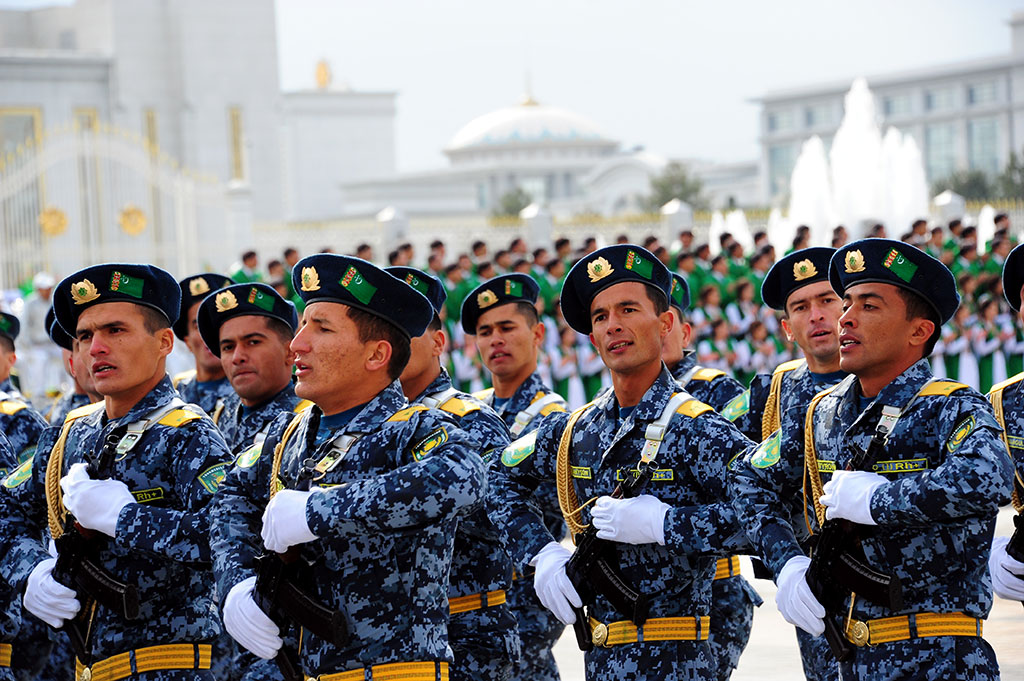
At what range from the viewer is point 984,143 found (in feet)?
215

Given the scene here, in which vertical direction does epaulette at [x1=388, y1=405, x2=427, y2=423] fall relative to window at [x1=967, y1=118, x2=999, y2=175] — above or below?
below

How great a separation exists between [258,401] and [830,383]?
7.22ft

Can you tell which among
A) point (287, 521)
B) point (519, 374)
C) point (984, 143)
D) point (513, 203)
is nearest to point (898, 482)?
point (287, 521)

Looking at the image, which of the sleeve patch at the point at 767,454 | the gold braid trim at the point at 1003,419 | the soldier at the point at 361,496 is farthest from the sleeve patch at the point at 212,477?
the gold braid trim at the point at 1003,419

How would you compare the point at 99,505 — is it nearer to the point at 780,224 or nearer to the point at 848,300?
the point at 848,300

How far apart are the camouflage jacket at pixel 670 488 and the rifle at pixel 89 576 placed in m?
1.17

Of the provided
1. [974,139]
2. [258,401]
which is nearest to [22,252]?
[258,401]

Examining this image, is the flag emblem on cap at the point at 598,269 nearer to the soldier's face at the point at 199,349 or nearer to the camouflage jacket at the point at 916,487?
the camouflage jacket at the point at 916,487

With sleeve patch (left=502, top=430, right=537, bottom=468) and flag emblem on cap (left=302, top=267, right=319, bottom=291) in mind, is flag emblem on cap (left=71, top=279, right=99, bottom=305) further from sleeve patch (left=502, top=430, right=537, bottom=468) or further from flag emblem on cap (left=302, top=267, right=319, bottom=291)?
sleeve patch (left=502, top=430, right=537, bottom=468)

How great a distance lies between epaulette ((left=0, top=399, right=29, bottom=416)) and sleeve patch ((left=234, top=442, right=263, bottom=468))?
1.99 metres

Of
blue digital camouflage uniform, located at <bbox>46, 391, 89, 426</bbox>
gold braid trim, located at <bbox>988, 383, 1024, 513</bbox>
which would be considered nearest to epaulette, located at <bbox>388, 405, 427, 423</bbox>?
gold braid trim, located at <bbox>988, 383, 1024, 513</bbox>

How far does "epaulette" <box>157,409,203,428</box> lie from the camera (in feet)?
14.3

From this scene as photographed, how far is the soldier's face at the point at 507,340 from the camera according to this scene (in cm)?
624

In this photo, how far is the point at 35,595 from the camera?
431 cm
